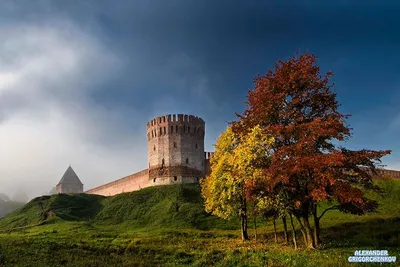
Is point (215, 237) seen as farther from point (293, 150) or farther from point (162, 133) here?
point (162, 133)

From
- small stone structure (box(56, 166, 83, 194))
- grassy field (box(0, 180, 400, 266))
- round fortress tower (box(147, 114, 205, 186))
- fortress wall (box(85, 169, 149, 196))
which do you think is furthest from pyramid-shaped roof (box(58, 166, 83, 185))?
round fortress tower (box(147, 114, 205, 186))

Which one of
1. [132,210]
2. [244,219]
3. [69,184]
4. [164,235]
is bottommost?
[164,235]

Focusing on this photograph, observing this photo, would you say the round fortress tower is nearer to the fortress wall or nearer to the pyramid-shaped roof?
the fortress wall

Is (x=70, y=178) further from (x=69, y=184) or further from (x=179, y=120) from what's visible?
(x=179, y=120)

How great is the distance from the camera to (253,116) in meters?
23.3

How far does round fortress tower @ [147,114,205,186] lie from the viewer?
6241 cm

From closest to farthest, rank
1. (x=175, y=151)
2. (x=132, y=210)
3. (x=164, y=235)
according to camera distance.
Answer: (x=164, y=235) → (x=132, y=210) → (x=175, y=151)

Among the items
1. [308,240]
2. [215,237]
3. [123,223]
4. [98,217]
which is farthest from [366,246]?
[98,217]

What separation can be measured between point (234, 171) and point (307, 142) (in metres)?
6.10

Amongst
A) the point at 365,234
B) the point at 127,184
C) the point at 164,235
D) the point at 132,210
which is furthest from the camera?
the point at 127,184

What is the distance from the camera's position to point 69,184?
393 feet

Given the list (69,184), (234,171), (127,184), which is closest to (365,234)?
(234,171)

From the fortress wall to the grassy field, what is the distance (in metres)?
7.84

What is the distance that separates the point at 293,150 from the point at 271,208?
5917 millimetres
